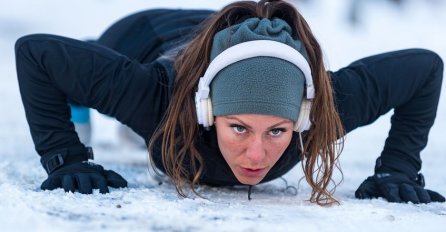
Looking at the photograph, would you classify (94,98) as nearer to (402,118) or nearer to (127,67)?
(127,67)

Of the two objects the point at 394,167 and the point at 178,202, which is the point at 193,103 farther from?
the point at 394,167

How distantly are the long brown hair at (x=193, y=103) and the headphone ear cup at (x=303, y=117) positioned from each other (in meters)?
0.03

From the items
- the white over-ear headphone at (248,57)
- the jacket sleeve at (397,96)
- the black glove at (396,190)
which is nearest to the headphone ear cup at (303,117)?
the white over-ear headphone at (248,57)

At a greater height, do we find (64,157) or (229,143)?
(229,143)

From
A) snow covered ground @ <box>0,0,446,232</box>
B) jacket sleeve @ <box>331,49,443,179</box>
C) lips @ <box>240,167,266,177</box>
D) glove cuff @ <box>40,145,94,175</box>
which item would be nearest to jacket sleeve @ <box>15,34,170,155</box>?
glove cuff @ <box>40,145,94,175</box>

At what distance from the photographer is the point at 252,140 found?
1.28 m

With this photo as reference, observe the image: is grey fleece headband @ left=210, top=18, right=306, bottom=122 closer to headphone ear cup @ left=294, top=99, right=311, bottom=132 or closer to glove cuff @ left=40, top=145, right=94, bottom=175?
headphone ear cup @ left=294, top=99, right=311, bottom=132

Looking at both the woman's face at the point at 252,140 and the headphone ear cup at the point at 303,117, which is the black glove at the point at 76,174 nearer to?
the woman's face at the point at 252,140

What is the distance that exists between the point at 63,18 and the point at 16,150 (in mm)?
4372

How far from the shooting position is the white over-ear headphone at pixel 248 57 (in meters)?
1.27

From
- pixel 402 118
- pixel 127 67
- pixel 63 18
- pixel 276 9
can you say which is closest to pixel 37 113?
pixel 127 67

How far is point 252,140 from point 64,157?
0.44 meters

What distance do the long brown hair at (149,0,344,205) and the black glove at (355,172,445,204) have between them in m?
0.16

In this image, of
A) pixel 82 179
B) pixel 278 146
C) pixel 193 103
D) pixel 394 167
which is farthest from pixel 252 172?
pixel 394 167
